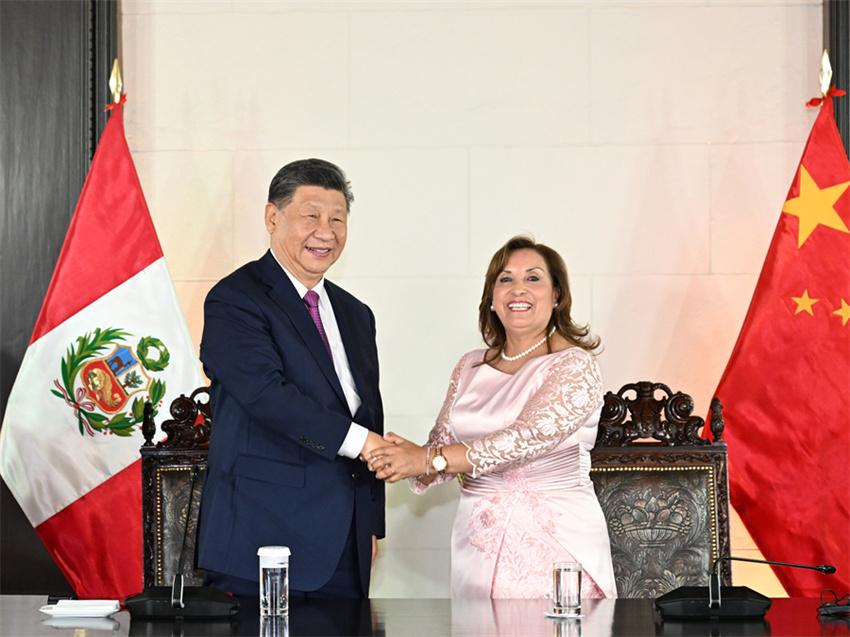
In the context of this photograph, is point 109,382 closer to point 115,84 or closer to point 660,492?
point 115,84

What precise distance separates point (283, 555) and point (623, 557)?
151 centimetres

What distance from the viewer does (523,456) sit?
257 cm

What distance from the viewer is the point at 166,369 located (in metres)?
3.35

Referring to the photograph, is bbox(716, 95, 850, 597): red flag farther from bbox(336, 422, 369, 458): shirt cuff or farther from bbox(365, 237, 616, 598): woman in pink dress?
bbox(336, 422, 369, 458): shirt cuff

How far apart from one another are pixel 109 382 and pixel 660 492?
1974 millimetres

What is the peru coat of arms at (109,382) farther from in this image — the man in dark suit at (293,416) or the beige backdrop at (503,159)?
the man in dark suit at (293,416)

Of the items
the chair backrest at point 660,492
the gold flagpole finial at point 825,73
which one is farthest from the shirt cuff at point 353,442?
the gold flagpole finial at point 825,73

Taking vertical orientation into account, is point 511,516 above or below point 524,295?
below

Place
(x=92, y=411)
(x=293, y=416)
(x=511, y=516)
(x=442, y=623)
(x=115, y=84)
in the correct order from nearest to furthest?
(x=442, y=623) < (x=293, y=416) < (x=511, y=516) < (x=92, y=411) < (x=115, y=84)

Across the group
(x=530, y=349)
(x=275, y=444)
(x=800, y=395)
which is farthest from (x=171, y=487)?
(x=800, y=395)

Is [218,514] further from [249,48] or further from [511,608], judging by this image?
[249,48]

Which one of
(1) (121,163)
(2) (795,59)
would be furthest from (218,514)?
(2) (795,59)

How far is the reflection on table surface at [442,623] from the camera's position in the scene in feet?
5.45

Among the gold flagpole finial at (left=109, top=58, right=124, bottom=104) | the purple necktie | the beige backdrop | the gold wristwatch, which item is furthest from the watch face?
the gold flagpole finial at (left=109, top=58, right=124, bottom=104)
